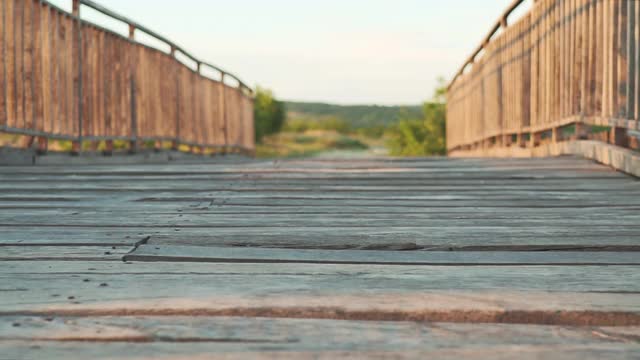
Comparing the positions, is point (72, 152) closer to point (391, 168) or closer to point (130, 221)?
point (391, 168)

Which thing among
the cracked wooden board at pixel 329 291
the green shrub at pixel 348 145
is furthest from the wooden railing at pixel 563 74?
the green shrub at pixel 348 145

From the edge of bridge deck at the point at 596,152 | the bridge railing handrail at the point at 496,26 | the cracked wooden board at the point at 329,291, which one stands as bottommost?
the cracked wooden board at the point at 329,291

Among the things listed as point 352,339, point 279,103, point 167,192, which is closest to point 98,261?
point 352,339

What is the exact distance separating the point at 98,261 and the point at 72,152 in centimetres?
462

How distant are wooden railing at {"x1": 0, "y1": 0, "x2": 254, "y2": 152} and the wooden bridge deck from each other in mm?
2106

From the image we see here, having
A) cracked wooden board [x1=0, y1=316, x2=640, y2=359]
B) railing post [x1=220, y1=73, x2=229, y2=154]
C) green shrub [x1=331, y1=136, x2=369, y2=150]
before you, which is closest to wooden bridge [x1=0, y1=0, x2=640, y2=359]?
cracked wooden board [x1=0, y1=316, x2=640, y2=359]

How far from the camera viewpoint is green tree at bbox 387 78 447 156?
29.4 m

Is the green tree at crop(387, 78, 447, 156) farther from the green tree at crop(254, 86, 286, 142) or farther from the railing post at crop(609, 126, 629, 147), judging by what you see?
the railing post at crop(609, 126, 629, 147)

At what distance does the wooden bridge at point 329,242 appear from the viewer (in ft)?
3.85

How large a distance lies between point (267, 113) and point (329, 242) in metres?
48.7

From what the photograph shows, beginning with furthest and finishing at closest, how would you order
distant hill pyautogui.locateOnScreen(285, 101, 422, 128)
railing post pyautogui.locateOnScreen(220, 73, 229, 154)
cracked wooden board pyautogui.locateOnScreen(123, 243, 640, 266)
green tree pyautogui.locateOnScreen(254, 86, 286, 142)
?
distant hill pyautogui.locateOnScreen(285, 101, 422, 128) < green tree pyautogui.locateOnScreen(254, 86, 286, 142) < railing post pyautogui.locateOnScreen(220, 73, 229, 154) < cracked wooden board pyautogui.locateOnScreen(123, 243, 640, 266)

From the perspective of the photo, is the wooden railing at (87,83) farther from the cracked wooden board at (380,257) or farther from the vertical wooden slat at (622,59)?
the vertical wooden slat at (622,59)

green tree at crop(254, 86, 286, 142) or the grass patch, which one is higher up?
green tree at crop(254, 86, 286, 142)

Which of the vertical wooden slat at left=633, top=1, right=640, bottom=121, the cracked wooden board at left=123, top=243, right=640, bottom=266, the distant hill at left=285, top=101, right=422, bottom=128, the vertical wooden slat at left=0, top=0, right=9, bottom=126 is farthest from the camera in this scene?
the distant hill at left=285, top=101, right=422, bottom=128
